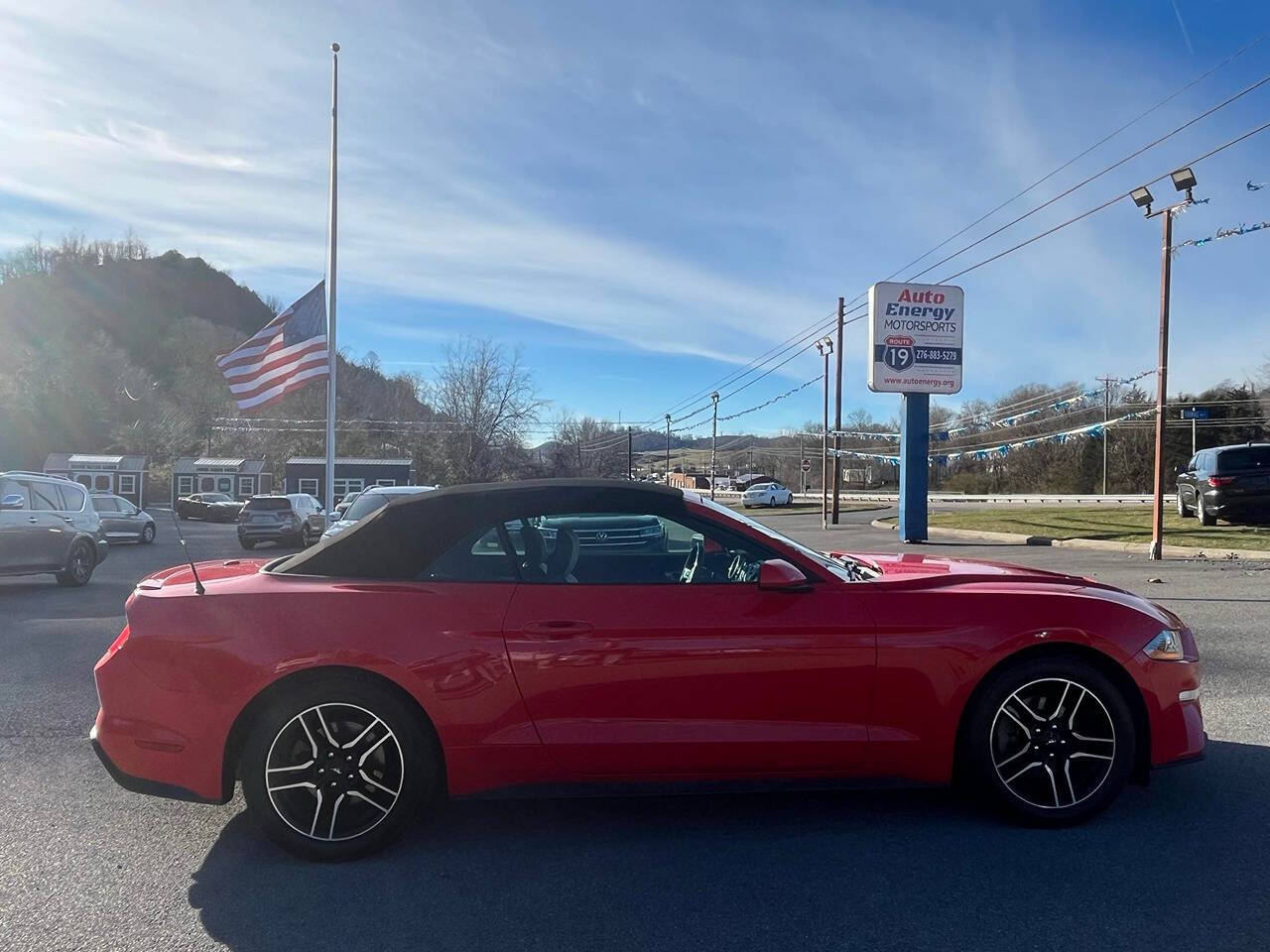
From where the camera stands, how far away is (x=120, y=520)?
25.8 m

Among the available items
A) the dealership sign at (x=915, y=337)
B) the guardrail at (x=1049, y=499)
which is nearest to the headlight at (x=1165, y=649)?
the dealership sign at (x=915, y=337)

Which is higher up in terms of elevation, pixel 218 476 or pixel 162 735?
pixel 218 476

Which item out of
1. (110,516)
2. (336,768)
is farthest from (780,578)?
(110,516)

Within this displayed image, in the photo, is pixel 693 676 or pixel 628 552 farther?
pixel 628 552

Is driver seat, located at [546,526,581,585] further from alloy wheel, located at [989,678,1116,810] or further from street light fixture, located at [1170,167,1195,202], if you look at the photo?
street light fixture, located at [1170,167,1195,202]

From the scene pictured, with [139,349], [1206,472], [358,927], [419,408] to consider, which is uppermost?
[139,349]

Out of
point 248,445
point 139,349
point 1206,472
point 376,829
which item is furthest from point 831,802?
point 139,349

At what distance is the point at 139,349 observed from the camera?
14200 cm

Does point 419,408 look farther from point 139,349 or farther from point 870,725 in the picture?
point 139,349

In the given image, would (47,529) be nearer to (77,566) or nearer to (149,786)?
(77,566)

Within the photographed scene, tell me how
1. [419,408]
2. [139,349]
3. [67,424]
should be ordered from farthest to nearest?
[139,349]
[67,424]
[419,408]

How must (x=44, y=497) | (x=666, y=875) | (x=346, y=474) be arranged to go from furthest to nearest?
(x=346, y=474) < (x=44, y=497) < (x=666, y=875)

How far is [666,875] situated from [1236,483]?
21.9m

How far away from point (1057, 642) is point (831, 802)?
1290 mm
